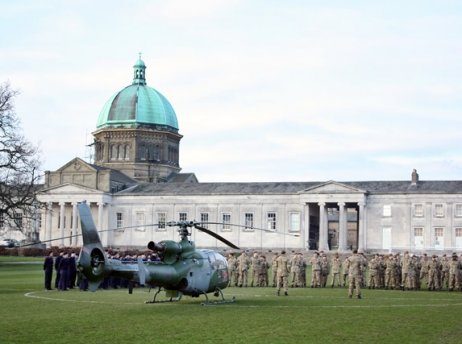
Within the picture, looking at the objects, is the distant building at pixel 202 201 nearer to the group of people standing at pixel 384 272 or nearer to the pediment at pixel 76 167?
the pediment at pixel 76 167

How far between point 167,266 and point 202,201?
66.1m

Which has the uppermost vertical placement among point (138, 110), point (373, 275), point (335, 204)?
point (138, 110)

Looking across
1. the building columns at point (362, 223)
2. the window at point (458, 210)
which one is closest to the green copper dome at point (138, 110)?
the building columns at point (362, 223)

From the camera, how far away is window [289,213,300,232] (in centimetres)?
8706

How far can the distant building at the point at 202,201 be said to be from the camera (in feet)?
270

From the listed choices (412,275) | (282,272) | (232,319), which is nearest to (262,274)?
(412,275)

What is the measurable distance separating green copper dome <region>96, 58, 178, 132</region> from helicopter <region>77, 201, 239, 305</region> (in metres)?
76.8

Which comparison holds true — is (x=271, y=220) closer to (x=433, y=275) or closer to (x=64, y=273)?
(x=433, y=275)

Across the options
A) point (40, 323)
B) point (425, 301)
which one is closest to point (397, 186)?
point (425, 301)

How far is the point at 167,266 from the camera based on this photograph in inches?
982

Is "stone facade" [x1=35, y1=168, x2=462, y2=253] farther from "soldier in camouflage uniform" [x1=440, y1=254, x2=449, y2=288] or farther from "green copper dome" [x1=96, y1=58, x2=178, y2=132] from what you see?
"soldier in camouflage uniform" [x1=440, y1=254, x2=449, y2=288]

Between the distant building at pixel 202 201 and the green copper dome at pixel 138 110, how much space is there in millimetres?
140

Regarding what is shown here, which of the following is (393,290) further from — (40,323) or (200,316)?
(40,323)

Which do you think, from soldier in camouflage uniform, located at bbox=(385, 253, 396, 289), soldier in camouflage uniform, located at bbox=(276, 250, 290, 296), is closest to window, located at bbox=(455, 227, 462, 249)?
soldier in camouflage uniform, located at bbox=(385, 253, 396, 289)
